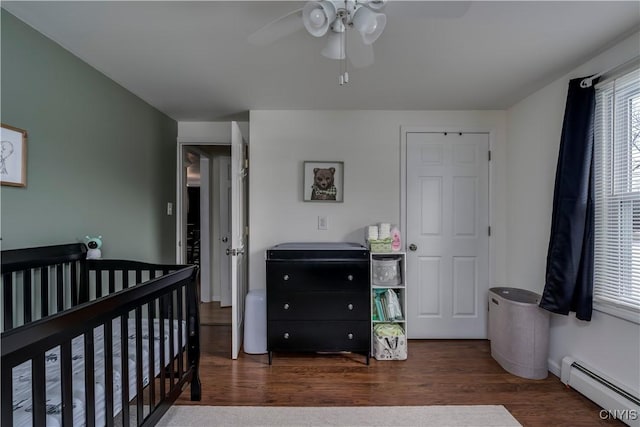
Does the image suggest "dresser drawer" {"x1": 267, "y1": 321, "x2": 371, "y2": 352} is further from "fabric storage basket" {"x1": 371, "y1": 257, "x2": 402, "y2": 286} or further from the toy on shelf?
the toy on shelf

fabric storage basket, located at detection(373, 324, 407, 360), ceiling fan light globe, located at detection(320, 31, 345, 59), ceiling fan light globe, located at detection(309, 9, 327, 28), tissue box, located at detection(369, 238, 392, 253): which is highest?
ceiling fan light globe, located at detection(320, 31, 345, 59)

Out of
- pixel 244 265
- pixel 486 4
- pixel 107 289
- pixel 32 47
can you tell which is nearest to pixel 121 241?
pixel 107 289

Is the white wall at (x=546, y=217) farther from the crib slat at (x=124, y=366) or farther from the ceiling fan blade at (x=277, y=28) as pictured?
the crib slat at (x=124, y=366)

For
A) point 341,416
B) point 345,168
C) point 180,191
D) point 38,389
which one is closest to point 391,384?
point 341,416

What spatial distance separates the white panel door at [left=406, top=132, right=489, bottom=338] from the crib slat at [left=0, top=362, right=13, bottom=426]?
2.70 meters

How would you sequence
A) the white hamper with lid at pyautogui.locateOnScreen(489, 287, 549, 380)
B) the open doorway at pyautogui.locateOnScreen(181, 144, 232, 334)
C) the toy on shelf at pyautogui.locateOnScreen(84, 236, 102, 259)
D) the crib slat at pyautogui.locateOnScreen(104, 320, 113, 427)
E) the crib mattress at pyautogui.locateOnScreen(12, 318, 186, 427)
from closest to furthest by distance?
the crib mattress at pyautogui.locateOnScreen(12, 318, 186, 427) → the crib slat at pyautogui.locateOnScreen(104, 320, 113, 427) → the toy on shelf at pyautogui.locateOnScreen(84, 236, 102, 259) → the white hamper with lid at pyautogui.locateOnScreen(489, 287, 549, 380) → the open doorway at pyautogui.locateOnScreen(181, 144, 232, 334)

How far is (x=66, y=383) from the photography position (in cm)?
100

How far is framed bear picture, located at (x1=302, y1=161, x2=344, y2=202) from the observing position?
2.88 m

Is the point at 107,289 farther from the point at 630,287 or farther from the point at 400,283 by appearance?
the point at 630,287

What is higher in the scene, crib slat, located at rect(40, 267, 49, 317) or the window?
the window

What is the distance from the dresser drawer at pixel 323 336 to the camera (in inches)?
95.0

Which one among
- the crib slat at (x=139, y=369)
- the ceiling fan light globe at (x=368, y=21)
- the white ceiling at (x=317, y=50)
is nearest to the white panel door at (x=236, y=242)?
the white ceiling at (x=317, y=50)

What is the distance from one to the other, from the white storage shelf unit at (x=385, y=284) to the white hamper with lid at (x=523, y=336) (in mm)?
751

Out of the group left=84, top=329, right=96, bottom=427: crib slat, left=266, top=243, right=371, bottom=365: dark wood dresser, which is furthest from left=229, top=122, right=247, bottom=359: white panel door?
left=84, top=329, right=96, bottom=427: crib slat
